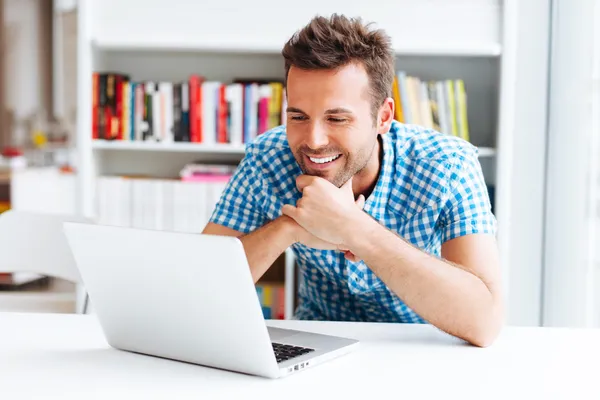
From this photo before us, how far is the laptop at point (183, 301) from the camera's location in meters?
1.09

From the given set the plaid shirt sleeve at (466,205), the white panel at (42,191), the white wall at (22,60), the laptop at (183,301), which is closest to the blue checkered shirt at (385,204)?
the plaid shirt sleeve at (466,205)

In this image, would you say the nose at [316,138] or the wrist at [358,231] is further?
the nose at [316,138]

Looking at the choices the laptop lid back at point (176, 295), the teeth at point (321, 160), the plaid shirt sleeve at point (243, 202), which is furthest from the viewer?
the plaid shirt sleeve at point (243, 202)

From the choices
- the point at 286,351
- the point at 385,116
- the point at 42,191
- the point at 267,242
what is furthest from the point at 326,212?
the point at 42,191

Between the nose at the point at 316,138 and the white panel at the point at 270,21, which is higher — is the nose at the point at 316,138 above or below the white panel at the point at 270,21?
below

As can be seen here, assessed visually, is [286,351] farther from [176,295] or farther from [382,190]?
[382,190]

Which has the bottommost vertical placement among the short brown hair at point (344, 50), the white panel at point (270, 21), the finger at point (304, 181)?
the finger at point (304, 181)

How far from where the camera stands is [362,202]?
1.66m

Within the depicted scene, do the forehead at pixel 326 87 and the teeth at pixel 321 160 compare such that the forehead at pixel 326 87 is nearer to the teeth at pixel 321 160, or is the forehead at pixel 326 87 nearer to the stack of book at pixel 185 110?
the teeth at pixel 321 160

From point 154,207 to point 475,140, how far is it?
50.3 inches

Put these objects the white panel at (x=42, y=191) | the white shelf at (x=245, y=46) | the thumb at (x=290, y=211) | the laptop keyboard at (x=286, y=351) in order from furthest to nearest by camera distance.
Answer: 1. the white panel at (x=42, y=191)
2. the white shelf at (x=245, y=46)
3. the thumb at (x=290, y=211)
4. the laptop keyboard at (x=286, y=351)

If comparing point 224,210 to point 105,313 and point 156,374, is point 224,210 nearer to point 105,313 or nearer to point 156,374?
point 105,313

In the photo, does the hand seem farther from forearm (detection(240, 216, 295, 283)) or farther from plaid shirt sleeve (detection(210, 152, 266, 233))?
plaid shirt sleeve (detection(210, 152, 266, 233))

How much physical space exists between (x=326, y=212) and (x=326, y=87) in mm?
288
